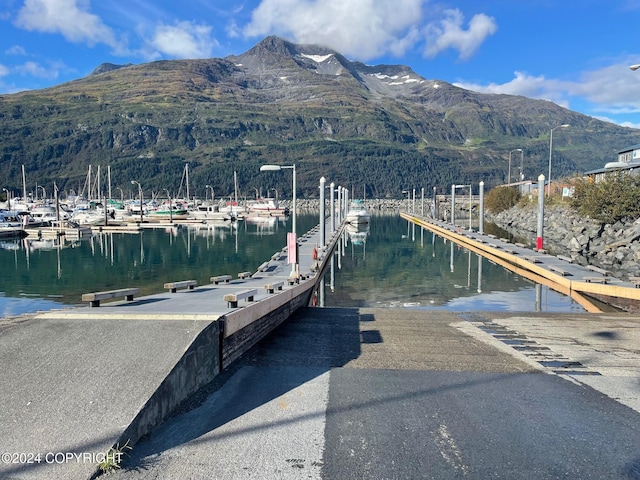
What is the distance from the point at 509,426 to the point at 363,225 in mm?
72804

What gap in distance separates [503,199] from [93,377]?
83.3 metres

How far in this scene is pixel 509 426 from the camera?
7258 millimetres

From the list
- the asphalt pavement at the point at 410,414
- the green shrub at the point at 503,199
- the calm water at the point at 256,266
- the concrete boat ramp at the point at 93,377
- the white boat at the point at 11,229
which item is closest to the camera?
the concrete boat ramp at the point at 93,377

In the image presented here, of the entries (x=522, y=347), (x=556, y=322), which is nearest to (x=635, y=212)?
(x=556, y=322)

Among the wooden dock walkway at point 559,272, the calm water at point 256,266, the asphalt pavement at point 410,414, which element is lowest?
the calm water at point 256,266

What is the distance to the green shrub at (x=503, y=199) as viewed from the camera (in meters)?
82.7

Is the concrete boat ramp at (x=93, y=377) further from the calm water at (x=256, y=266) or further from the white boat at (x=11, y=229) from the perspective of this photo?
the white boat at (x=11, y=229)

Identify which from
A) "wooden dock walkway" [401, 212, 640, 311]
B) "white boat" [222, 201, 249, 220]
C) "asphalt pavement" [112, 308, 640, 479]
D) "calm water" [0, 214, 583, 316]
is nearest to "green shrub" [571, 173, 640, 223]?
"wooden dock walkway" [401, 212, 640, 311]

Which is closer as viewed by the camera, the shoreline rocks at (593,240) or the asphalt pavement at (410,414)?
the asphalt pavement at (410,414)

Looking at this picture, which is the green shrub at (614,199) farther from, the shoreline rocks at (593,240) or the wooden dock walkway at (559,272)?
the wooden dock walkway at (559,272)

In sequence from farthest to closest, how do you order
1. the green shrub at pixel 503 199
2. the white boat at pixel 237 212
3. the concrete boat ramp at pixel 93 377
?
the white boat at pixel 237 212
the green shrub at pixel 503 199
the concrete boat ramp at pixel 93 377

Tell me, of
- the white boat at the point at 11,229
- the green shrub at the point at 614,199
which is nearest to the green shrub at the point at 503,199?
the green shrub at the point at 614,199

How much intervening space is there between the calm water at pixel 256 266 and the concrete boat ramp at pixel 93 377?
14629 mm

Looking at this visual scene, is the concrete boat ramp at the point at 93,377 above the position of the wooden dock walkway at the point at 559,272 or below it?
above
